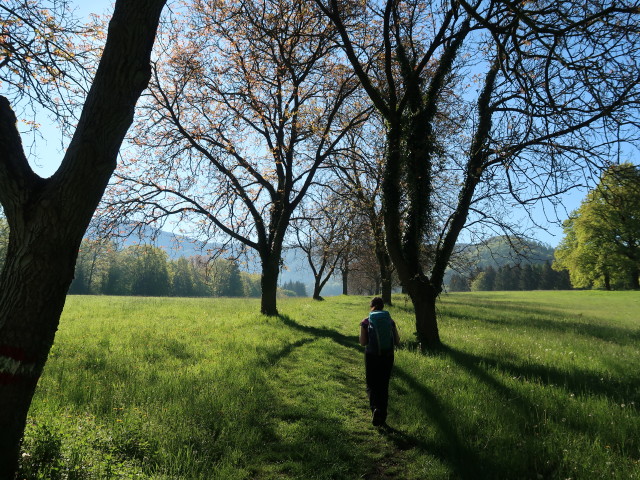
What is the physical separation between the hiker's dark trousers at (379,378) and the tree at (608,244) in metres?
4.21

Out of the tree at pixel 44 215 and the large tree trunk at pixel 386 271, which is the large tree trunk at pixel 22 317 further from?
the large tree trunk at pixel 386 271

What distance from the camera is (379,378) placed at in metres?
5.36

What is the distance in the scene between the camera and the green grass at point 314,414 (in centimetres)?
371

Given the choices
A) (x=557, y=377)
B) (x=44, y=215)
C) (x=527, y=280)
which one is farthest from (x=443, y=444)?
(x=527, y=280)

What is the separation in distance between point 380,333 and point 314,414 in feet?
5.46

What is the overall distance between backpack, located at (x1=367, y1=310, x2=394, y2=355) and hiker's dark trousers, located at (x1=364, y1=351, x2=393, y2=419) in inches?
4.5

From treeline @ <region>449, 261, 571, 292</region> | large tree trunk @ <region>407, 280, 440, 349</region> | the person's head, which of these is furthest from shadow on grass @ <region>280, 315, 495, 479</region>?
treeline @ <region>449, 261, 571, 292</region>

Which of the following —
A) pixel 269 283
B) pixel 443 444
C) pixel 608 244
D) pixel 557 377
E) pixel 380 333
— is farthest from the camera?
pixel 608 244

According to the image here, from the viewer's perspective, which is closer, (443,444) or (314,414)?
(443,444)

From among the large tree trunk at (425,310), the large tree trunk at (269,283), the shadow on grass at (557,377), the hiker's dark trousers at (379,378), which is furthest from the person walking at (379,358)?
the large tree trunk at (269,283)

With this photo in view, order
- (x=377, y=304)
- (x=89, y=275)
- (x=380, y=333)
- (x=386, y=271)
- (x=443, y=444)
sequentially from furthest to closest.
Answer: (x=89, y=275), (x=386, y=271), (x=377, y=304), (x=380, y=333), (x=443, y=444)

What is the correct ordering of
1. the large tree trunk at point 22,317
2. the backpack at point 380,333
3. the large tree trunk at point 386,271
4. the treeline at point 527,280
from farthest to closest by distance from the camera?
the treeline at point 527,280 < the large tree trunk at point 386,271 < the backpack at point 380,333 < the large tree trunk at point 22,317

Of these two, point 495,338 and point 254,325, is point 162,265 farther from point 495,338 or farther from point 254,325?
point 495,338

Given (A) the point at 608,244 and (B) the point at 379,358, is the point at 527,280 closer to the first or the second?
(A) the point at 608,244
